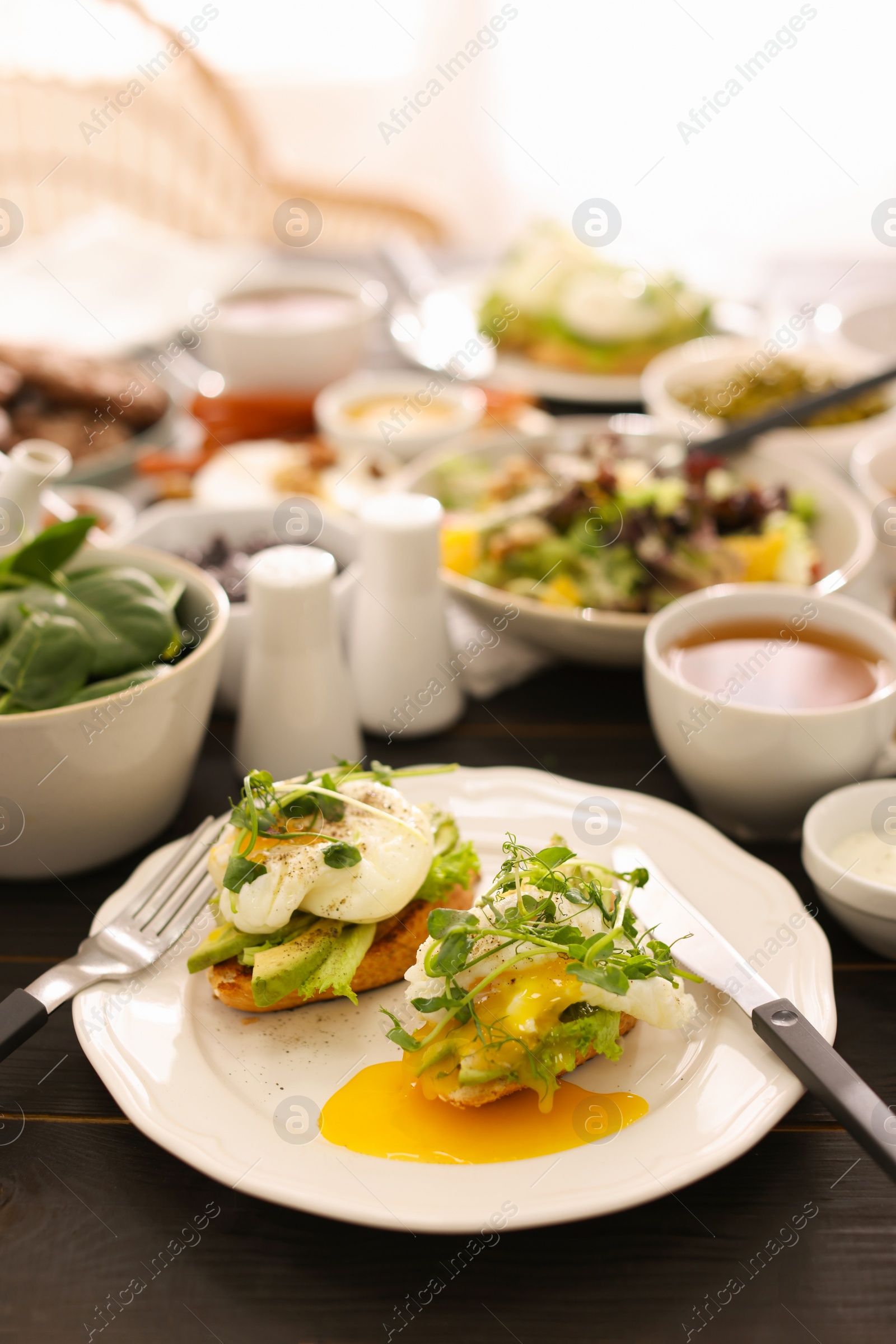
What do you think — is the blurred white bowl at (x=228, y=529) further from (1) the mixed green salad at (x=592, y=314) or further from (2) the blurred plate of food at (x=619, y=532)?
(1) the mixed green salad at (x=592, y=314)

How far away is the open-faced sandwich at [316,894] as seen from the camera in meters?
1.51

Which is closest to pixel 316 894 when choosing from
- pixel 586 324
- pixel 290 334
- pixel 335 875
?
pixel 335 875

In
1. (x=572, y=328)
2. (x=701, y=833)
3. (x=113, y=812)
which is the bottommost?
(x=113, y=812)

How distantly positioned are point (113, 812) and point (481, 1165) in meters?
0.83

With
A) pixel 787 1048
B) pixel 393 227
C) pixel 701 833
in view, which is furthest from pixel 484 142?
pixel 787 1048

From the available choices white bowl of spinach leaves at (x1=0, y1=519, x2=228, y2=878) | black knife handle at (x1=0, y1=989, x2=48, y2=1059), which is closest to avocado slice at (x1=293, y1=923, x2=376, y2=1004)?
black knife handle at (x1=0, y1=989, x2=48, y2=1059)

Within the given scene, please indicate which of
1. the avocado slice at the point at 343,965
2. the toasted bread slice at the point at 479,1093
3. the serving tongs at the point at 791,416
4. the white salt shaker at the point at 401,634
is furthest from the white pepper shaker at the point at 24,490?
the serving tongs at the point at 791,416

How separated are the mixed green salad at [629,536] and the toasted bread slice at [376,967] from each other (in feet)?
2.92

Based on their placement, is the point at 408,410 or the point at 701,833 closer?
the point at 701,833

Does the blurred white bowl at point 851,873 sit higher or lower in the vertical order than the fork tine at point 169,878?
higher

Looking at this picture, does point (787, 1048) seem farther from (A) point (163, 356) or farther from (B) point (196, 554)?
(A) point (163, 356)

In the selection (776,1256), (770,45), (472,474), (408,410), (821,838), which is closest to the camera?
(776,1256)

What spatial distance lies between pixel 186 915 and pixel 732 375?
2.28 m

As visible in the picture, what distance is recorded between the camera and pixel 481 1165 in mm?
1305
